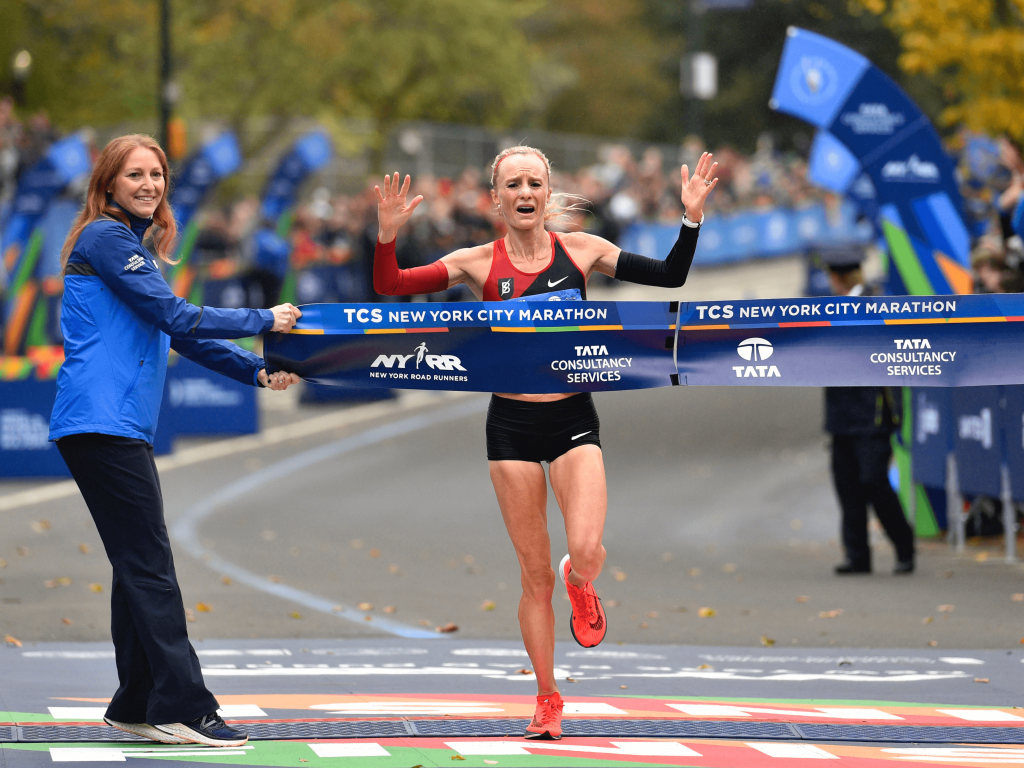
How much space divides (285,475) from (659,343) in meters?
10.1

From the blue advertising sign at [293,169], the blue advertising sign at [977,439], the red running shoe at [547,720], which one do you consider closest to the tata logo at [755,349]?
the red running shoe at [547,720]

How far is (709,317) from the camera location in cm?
667

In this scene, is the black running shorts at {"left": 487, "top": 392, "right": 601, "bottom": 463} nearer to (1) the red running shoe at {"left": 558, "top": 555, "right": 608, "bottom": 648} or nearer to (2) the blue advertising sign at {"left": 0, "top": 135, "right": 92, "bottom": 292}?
(1) the red running shoe at {"left": 558, "top": 555, "right": 608, "bottom": 648}

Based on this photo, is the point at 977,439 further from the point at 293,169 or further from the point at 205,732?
the point at 293,169

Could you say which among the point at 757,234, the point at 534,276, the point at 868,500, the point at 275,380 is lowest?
the point at 868,500

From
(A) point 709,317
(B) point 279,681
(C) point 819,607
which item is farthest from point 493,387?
(C) point 819,607

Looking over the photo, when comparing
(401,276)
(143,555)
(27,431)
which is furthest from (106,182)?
(27,431)

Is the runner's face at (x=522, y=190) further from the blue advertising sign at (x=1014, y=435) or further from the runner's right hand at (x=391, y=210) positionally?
the blue advertising sign at (x=1014, y=435)

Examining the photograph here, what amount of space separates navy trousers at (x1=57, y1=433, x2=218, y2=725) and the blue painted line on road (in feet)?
10.8

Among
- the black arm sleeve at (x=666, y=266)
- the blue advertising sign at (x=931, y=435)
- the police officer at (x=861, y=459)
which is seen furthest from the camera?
the blue advertising sign at (x=931, y=435)

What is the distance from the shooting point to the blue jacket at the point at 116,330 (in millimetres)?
5715

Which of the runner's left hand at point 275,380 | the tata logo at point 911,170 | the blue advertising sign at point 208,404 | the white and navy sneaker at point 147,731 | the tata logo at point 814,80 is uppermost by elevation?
the tata logo at point 814,80

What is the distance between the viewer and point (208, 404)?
18953mm

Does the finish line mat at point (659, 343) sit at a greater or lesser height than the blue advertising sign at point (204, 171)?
lesser
